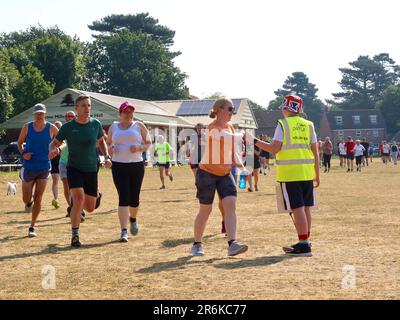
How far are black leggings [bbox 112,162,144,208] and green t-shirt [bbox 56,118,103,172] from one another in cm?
45

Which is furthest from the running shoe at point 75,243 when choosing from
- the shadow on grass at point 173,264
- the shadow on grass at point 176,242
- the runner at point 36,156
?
the shadow on grass at point 173,264

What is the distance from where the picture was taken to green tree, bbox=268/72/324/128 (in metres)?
160

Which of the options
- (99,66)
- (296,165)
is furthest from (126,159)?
(99,66)

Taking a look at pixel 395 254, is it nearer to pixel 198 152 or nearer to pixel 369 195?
pixel 198 152

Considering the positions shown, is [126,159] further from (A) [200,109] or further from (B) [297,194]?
(A) [200,109]

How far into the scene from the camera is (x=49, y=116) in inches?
2080

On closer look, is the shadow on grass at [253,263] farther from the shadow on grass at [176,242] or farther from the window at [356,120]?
the window at [356,120]

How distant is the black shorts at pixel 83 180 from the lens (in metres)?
9.55

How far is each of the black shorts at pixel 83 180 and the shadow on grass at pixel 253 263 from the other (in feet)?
9.32

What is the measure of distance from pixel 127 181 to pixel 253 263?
296cm

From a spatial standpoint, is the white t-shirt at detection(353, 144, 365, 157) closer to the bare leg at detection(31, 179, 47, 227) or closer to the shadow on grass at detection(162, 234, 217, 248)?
the shadow on grass at detection(162, 234, 217, 248)

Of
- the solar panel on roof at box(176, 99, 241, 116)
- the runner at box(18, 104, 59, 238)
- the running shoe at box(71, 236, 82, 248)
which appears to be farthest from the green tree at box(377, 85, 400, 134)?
the running shoe at box(71, 236, 82, 248)

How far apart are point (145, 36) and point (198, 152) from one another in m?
79.4

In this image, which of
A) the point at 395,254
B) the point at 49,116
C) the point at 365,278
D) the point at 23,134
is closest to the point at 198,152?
the point at 23,134
